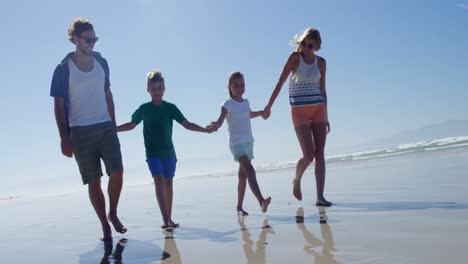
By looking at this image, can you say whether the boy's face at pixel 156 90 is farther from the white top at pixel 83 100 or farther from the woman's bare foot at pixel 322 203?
the woman's bare foot at pixel 322 203

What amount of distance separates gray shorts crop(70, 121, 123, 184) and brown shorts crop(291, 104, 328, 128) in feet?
7.32

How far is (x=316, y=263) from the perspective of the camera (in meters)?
2.32

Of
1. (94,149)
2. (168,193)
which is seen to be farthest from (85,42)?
(168,193)

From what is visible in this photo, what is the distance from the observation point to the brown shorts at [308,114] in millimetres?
5230

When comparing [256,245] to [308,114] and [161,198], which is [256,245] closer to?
[161,198]

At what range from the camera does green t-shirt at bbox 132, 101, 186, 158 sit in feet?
15.8

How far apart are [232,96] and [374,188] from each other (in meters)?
2.30

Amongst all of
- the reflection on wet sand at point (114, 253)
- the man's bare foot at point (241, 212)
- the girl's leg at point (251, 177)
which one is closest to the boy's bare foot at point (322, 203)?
the girl's leg at point (251, 177)

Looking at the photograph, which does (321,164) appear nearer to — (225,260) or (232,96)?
(232,96)

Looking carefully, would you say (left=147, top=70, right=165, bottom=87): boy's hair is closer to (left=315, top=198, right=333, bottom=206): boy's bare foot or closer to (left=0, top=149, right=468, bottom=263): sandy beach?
(left=0, top=149, right=468, bottom=263): sandy beach

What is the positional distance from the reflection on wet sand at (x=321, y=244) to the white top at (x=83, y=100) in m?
1.99

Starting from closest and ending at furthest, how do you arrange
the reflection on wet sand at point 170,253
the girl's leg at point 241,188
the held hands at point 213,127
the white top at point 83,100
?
the reflection on wet sand at point 170,253 → the white top at point 83,100 → the girl's leg at point 241,188 → the held hands at point 213,127

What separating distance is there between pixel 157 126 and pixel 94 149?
1063 millimetres

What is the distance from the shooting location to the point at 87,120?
3852mm
